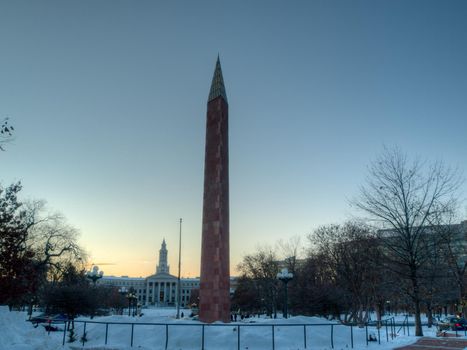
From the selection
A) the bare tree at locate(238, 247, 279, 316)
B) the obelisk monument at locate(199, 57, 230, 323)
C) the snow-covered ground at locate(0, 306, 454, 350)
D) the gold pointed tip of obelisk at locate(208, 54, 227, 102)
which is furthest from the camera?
the bare tree at locate(238, 247, 279, 316)

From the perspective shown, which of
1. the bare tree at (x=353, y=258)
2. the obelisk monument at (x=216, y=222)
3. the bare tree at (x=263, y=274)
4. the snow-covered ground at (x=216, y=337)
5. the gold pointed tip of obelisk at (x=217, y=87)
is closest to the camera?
the snow-covered ground at (x=216, y=337)

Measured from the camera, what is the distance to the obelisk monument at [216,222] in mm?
21094

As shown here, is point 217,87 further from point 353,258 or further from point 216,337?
point 353,258

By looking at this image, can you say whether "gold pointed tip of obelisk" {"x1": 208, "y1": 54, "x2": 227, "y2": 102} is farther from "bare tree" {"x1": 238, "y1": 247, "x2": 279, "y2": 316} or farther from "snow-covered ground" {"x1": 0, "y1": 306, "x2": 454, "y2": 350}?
"bare tree" {"x1": 238, "y1": 247, "x2": 279, "y2": 316}

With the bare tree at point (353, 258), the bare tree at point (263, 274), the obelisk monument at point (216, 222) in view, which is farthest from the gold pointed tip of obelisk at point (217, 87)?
the bare tree at point (263, 274)

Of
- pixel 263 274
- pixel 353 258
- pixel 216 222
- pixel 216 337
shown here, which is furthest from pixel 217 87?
pixel 263 274

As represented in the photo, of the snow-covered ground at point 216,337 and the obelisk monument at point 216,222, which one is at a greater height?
→ the obelisk monument at point 216,222

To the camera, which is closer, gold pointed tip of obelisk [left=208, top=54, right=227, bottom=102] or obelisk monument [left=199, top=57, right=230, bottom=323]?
obelisk monument [left=199, top=57, right=230, bottom=323]

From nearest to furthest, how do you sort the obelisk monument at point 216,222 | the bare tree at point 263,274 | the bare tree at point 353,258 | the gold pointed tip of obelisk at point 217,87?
the obelisk monument at point 216,222
the gold pointed tip of obelisk at point 217,87
the bare tree at point 353,258
the bare tree at point 263,274

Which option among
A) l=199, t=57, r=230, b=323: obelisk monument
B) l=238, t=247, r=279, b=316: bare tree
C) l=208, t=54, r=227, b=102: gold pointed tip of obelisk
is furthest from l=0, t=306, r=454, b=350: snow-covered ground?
l=238, t=247, r=279, b=316: bare tree

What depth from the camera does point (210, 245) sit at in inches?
856

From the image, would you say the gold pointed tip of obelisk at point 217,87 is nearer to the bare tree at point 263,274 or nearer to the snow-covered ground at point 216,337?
the snow-covered ground at point 216,337

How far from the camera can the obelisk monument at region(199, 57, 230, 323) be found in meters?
21.1

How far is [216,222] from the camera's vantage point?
2183 centimetres
